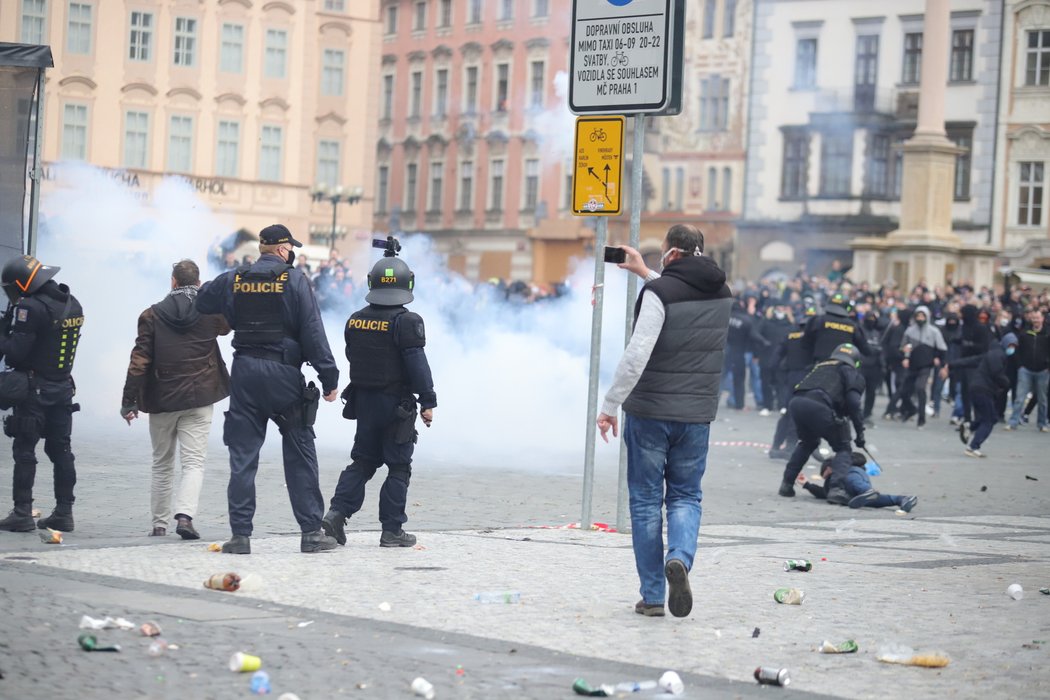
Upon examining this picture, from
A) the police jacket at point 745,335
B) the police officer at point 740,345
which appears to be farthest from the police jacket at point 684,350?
the police jacket at point 745,335

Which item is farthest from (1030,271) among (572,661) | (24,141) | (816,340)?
(572,661)

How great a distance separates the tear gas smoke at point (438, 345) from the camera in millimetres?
19016

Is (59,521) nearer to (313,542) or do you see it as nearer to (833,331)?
(313,542)

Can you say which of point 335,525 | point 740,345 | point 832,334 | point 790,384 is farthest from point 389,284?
point 740,345

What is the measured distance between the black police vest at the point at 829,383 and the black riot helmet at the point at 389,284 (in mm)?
5760

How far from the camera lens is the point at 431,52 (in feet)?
190

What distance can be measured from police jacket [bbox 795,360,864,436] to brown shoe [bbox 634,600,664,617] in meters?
7.12

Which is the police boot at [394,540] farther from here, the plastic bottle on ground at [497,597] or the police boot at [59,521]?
the police boot at [59,521]

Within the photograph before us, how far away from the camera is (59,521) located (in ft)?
34.0

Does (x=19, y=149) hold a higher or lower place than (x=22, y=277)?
higher

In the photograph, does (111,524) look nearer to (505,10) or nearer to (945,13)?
(945,13)

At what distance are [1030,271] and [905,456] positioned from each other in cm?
2577

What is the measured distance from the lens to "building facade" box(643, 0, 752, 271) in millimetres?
58312

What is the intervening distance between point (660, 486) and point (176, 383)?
3.73 meters
